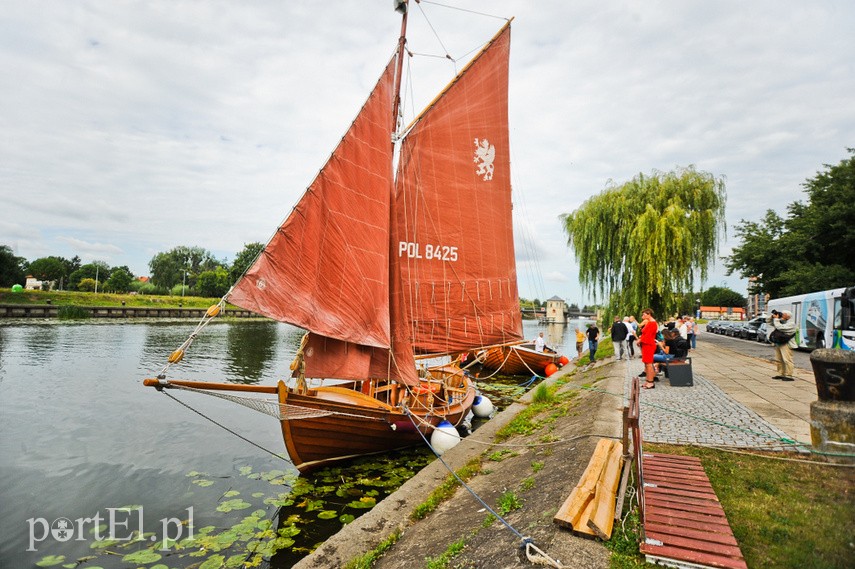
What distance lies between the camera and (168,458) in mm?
10953

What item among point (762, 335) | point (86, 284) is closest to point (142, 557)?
point (762, 335)

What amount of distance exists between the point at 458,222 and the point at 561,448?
6.97 metres

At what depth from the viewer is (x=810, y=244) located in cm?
3356

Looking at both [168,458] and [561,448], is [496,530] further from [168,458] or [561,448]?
[168,458]

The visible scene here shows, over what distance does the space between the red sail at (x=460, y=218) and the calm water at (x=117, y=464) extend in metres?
4.14

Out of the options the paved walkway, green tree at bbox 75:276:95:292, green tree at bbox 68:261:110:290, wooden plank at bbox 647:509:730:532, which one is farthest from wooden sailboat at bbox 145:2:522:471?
green tree at bbox 68:261:110:290

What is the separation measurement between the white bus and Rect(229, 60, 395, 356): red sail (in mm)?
18696

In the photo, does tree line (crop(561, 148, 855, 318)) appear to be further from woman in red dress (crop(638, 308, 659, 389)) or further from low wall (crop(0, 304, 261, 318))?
low wall (crop(0, 304, 261, 318))

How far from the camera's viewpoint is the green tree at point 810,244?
3025 centimetres

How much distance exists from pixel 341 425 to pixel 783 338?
11785 mm

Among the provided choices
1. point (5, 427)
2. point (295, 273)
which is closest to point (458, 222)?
point (295, 273)

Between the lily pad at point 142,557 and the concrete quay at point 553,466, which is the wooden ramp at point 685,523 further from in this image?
the lily pad at point 142,557

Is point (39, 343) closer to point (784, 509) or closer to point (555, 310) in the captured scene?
point (784, 509)

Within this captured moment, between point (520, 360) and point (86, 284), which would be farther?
point (86, 284)
